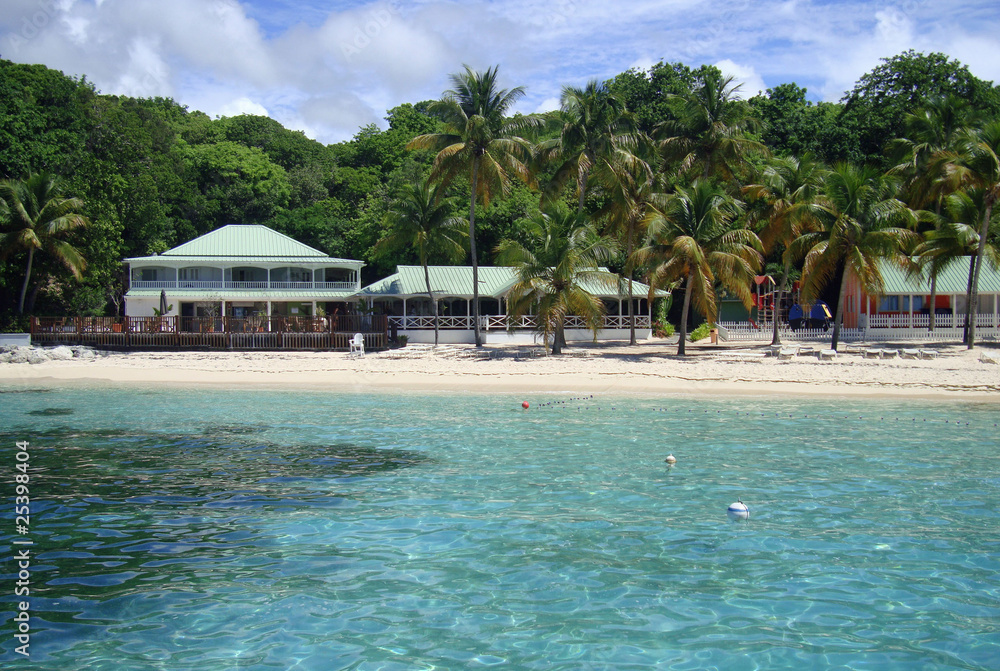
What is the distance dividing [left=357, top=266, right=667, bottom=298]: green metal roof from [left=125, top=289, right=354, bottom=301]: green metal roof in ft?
7.78

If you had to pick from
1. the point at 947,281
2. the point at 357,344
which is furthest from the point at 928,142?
the point at 357,344

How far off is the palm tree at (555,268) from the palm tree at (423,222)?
7635 millimetres

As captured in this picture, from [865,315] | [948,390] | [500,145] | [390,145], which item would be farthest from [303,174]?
[948,390]

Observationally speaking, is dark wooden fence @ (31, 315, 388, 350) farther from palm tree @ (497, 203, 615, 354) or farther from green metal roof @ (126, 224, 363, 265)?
green metal roof @ (126, 224, 363, 265)

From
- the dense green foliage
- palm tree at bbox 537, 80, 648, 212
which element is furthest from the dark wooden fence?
palm tree at bbox 537, 80, 648, 212

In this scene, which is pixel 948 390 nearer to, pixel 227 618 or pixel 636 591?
pixel 636 591

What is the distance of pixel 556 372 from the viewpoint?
23.2 meters

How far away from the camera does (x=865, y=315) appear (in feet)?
113

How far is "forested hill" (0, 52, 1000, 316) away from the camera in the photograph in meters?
39.0

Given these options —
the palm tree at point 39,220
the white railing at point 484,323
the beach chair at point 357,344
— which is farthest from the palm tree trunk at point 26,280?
the beach chair at point 357,344

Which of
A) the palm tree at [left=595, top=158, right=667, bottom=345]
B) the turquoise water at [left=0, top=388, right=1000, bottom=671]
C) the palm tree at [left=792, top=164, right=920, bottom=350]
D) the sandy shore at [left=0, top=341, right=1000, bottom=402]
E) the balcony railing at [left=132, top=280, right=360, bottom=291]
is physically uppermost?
the palm tree at [left=595, top=158, right=667, bottom=345]

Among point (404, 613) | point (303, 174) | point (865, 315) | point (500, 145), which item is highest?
point (303, 174)

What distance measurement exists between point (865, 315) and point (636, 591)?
32424 mm

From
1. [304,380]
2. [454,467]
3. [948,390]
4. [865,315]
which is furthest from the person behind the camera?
[865,315]
